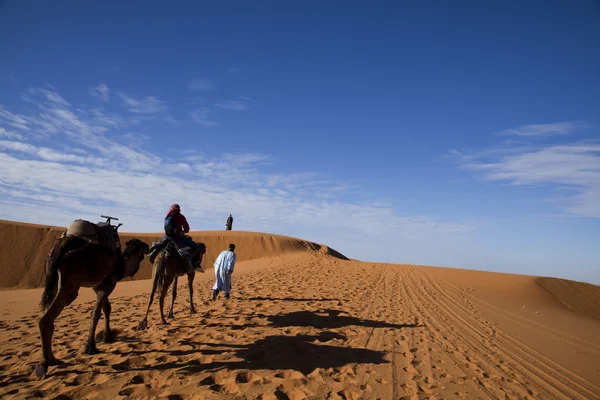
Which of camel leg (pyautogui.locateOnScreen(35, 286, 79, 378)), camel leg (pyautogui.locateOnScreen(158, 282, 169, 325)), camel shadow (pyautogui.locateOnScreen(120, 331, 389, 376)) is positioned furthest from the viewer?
camel leg (pyautogui.locateOnScreen(158, 282, 169, 325))

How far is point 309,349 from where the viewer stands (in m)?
6.89

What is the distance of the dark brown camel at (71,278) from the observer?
5109 millimetres

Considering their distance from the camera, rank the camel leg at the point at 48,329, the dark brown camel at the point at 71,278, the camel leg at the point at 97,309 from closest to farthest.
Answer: the camel leg at the point at 48,329
the dark brown camel at the point at 71,278
the camel leg at the point at 97,309

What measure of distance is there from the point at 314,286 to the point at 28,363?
1163 cm

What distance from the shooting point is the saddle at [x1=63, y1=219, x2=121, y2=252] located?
5832mm

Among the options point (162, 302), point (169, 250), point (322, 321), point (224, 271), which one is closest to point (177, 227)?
point (169, 250)

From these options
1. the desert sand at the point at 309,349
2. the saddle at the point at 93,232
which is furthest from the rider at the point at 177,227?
the saddle at the point at 93,232

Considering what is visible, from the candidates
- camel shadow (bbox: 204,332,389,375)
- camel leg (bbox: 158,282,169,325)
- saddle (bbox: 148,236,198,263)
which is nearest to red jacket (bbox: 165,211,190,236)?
saddle (bbox: 148,236,198,263)

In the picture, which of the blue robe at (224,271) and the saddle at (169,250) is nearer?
the saddle at (169,250)

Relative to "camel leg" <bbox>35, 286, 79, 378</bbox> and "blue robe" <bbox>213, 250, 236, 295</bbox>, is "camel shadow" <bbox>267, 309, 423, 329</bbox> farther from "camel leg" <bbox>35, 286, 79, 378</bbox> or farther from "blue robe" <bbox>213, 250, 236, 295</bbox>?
"camel leg" <bbox>35, 286, 79, 378</bbox>

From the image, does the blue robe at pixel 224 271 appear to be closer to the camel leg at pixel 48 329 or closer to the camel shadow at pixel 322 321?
the camel shadow at pixel 322 321

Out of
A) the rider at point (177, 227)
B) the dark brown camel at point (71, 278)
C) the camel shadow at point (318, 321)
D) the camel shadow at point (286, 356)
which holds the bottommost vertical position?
the camel shadow at point (286, 356)

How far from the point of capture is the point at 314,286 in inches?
629

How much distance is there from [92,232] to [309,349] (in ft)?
15.0
